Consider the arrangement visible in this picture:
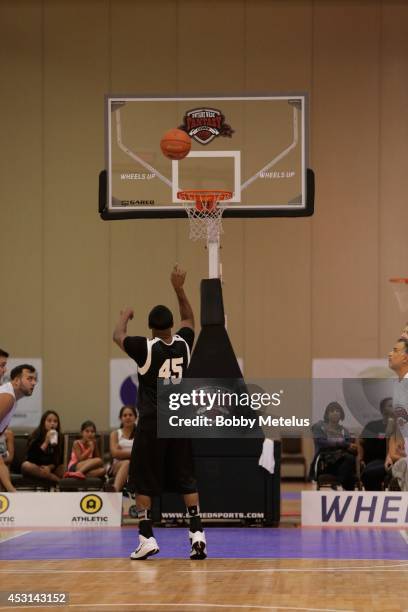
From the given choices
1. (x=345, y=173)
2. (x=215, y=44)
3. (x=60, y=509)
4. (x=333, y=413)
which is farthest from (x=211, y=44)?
(x=60, y=509)

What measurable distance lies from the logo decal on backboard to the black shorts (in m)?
5.70

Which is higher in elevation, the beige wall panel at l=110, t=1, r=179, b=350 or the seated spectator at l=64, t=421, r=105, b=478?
the beige wall panel at l=110, t=1, r=179, b=350

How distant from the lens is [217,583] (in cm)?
735

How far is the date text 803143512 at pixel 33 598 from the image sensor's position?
6.33m

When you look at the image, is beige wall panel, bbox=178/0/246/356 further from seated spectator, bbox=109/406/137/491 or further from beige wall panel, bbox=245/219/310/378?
seated spectator, bbox=109/406/137/491

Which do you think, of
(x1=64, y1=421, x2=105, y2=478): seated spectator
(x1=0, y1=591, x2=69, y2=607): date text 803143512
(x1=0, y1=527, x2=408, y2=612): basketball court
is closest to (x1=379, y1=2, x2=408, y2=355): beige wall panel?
(x1=64, y1=421, x2=105, y2=478): seated spectator

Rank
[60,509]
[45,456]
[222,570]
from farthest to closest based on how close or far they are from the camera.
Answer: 1. [45,456]
2. [60,509]
3. [222,570]

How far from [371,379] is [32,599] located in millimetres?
11874

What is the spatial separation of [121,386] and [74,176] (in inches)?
154

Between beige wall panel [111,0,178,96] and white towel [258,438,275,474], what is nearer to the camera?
white towel [258,438,275,474]

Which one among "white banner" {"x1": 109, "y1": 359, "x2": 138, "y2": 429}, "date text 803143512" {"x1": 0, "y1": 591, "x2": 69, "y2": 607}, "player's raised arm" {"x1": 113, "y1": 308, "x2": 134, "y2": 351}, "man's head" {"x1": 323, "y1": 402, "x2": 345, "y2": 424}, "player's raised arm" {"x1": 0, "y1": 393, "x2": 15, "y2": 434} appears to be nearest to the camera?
"date text 803143512" {"x1": 0, "y1": 591, "x2": 69, "y2": 607}

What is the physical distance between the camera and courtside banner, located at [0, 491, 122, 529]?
1177 centimetres

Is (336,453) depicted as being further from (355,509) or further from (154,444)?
(154,444)

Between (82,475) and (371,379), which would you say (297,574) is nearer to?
(82,475)
